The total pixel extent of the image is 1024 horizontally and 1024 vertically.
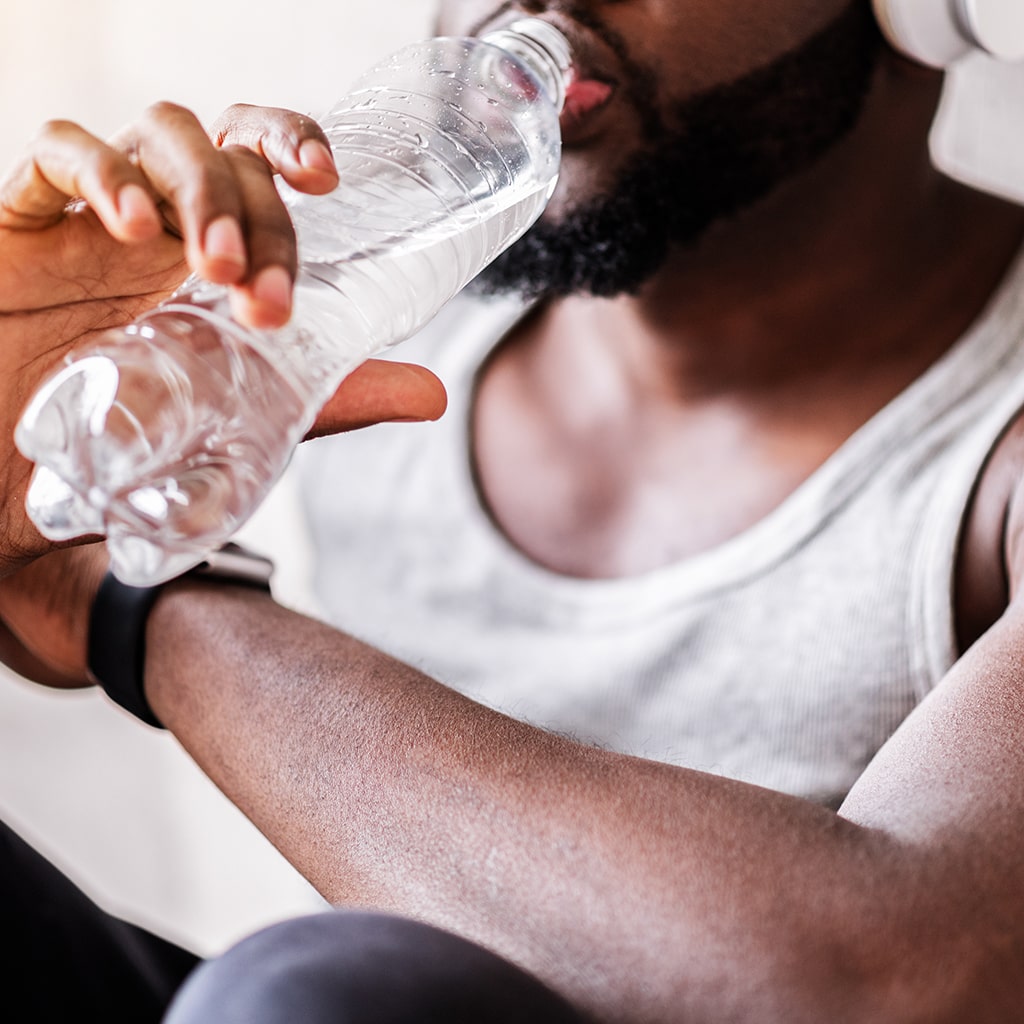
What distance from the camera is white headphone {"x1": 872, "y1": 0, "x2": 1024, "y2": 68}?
94 cm

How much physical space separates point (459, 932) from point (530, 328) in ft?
2.96

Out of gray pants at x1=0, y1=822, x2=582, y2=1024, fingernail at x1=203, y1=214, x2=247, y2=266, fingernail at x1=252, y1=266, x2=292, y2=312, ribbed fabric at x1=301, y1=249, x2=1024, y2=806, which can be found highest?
fingernail at x1=203, y1=214, x2=247, y2=266

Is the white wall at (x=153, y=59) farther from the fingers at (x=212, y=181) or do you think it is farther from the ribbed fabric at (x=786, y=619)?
the fingers at (x=212, y=181)

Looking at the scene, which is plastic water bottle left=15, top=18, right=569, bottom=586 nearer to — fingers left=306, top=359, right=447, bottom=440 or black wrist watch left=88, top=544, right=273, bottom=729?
fingers left=306, top=359, right=447, bottom=440

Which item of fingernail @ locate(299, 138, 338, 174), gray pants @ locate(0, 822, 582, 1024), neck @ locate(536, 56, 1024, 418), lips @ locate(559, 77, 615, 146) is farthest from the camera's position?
neck @ locate(536, 56, 1024, 418)

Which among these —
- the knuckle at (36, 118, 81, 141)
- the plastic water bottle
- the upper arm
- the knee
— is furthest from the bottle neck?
the knee

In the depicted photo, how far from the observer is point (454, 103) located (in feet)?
2.75

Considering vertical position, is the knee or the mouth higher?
the mouth

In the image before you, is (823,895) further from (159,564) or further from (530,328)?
(530,328)

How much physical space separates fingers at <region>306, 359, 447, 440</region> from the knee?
32 centimetres

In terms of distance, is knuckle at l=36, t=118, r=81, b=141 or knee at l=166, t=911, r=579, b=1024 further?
knuckle at l=36, t=118, r=81, b=141

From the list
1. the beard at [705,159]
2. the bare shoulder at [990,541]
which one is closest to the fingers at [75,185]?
the beard at [705,159]

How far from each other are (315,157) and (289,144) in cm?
2

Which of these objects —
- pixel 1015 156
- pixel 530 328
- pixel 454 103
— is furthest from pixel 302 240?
pixel 1015 156
